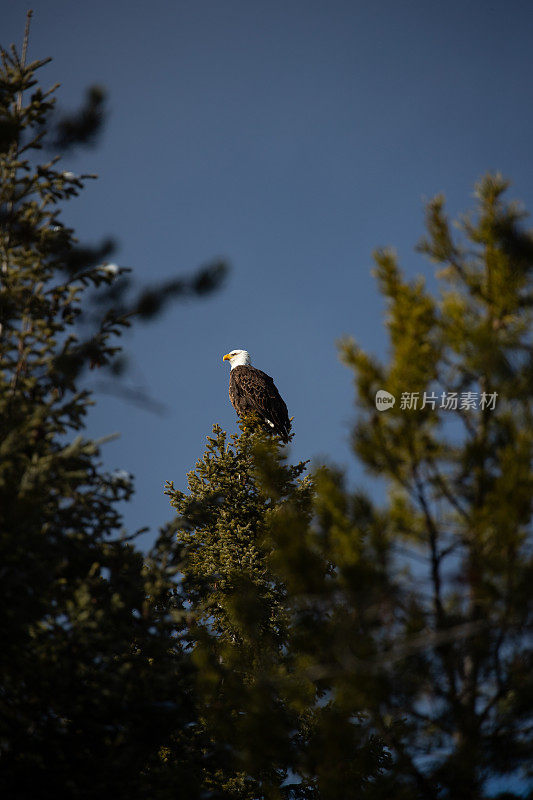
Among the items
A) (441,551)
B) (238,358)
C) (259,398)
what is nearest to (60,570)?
(441,551)

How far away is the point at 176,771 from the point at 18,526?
Result: 8.00ft

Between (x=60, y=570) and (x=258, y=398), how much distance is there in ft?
27.9

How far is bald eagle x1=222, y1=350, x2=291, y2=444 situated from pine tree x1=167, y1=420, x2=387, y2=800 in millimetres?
1850

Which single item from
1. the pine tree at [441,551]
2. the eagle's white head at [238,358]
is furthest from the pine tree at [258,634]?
the eagle's white head at [238,358]

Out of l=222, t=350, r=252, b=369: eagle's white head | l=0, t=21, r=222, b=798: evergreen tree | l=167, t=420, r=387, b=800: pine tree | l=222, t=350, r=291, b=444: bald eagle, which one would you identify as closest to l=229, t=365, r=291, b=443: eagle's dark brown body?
l=222, t=350, r=291, b=444: bald eagle

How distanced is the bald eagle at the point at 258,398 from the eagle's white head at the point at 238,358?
2.66 feet

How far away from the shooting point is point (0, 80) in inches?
268

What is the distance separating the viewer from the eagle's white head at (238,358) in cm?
1590

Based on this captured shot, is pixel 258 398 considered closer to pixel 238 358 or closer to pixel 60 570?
pixel 238 358

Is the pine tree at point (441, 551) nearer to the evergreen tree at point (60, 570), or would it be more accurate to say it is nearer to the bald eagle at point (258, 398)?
the evergreen tree at point (60, 570)

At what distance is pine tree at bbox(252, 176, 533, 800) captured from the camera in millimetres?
4395

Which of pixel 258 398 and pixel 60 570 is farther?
pixel 258 398

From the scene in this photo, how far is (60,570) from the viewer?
5.48m

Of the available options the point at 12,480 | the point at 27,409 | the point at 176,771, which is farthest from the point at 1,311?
the point at 176,771
